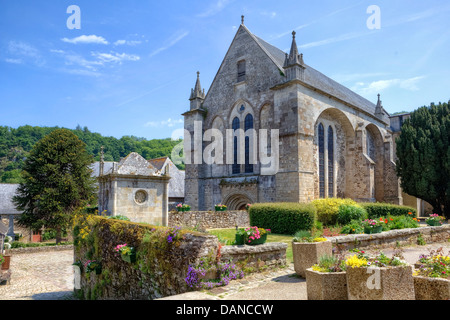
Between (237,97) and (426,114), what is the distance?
15.0 metres

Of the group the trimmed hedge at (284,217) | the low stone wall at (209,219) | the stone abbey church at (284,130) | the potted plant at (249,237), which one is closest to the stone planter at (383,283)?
the potted plant at (249,237)

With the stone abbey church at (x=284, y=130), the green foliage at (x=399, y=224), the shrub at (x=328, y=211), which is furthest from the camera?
the stone abbey church at (x=284, y=130)

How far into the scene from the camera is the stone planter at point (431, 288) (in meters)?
4.06

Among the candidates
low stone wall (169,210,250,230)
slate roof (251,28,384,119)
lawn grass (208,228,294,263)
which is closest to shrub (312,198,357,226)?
lawn grass (208,228,294,263)

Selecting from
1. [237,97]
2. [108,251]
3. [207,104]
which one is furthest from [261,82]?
[108,251]

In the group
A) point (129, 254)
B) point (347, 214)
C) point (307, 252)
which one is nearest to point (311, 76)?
point (347, 214)

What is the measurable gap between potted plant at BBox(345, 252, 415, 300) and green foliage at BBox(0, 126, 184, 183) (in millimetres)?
61496

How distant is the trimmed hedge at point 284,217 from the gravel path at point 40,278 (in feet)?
29.5

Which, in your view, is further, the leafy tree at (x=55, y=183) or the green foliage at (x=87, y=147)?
the green foliage at (x=87, y=147)

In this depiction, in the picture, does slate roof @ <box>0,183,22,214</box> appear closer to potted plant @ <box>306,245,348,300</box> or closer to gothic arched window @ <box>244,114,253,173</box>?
gothic arched window @ <box>244,114,253,173</box>

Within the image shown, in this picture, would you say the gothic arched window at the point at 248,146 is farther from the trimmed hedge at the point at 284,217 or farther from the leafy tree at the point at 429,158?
the leafy tree at the point at 429,158

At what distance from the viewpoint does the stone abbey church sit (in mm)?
18984
